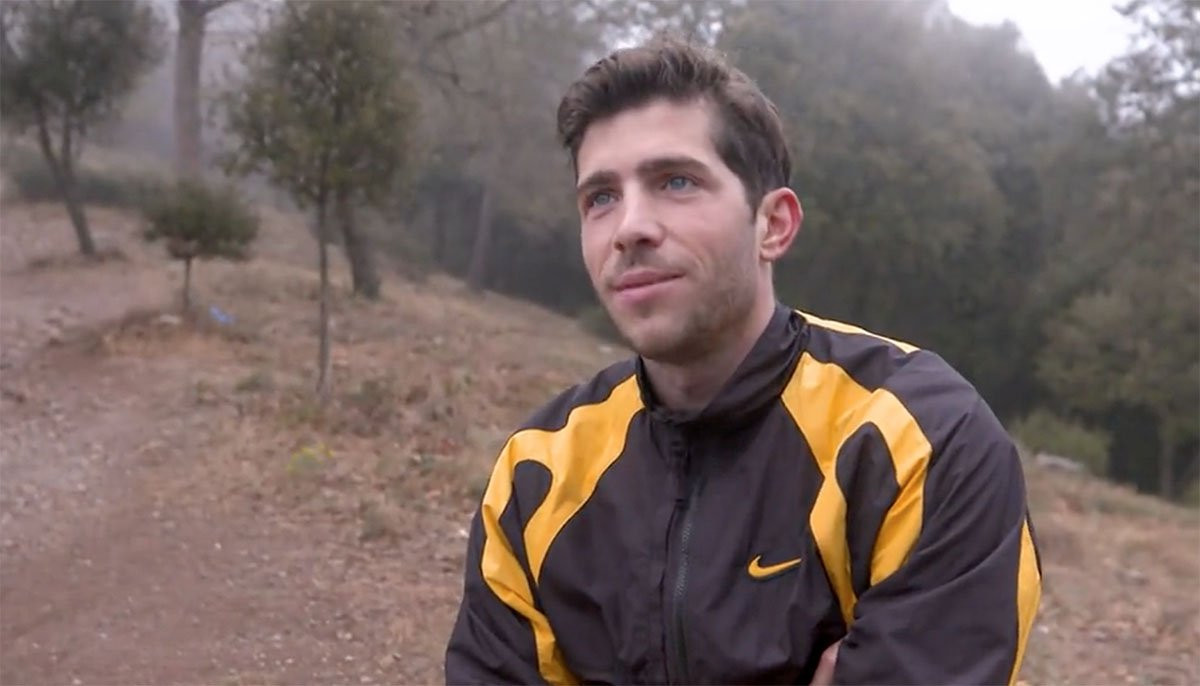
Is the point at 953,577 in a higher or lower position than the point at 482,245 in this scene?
higher

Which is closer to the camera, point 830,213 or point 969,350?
point 830,213

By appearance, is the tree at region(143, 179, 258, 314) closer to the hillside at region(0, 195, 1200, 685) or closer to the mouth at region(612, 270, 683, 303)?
the hillside at region(0, 195, 1200, 685)

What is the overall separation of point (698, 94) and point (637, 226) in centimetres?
23

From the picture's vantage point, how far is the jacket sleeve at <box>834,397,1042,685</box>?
1542mm

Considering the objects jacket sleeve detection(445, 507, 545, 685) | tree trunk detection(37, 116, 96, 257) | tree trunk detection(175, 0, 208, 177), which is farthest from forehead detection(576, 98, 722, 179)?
tree trunk detection(37, 116, 96, 257)

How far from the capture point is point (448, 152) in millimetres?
22078

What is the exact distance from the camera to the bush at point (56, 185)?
20594mm

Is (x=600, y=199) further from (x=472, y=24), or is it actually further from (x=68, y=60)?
(x=68, y=60)

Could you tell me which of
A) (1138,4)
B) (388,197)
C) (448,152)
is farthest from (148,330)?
(1138,4)

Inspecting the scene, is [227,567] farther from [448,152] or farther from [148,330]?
[448,152]

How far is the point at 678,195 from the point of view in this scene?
5.75ft

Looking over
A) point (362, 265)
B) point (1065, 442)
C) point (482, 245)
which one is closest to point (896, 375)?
point (362, 265)

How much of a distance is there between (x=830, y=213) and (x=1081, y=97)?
17.1 ft

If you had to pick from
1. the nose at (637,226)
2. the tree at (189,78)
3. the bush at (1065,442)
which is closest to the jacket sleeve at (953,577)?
the nose at (637,226)
